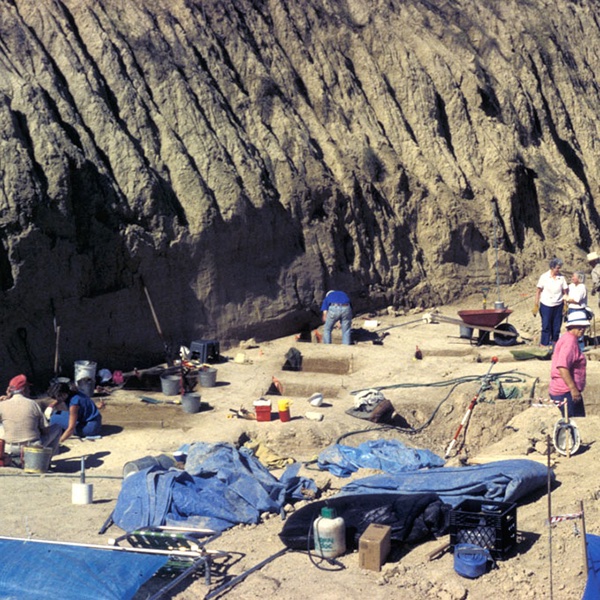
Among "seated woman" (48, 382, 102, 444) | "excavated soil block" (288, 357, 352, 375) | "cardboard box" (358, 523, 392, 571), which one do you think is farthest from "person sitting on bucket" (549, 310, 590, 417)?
"excavated soil block" (288, 357, 352, 375)

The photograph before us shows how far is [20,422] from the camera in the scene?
1065 cm

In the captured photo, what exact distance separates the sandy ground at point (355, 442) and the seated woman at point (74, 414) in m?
0.19

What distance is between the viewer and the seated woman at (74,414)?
11773mm

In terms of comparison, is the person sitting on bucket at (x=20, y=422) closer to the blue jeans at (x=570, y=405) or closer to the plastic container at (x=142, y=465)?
the plastic container at (x=142, y=465)

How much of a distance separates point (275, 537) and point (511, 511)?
78.9 inches

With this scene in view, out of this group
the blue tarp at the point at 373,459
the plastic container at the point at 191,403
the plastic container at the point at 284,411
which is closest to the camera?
the blue tarp at the point at 373,459

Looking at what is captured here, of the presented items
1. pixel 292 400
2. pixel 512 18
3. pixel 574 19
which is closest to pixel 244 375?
pixel 292 400

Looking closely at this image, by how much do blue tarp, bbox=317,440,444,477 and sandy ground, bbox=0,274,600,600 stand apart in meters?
0.25

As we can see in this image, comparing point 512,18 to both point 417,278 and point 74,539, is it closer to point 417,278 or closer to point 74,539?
point 417,278

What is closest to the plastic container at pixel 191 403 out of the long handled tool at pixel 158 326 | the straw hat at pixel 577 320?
the long handled tool at pixel 158 326

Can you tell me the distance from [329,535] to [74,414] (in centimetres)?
479

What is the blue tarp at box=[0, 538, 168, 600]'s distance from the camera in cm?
700

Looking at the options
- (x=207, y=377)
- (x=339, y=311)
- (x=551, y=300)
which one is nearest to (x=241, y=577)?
(x=207, y=377)

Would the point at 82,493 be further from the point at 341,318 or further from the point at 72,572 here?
the point at 341,318
